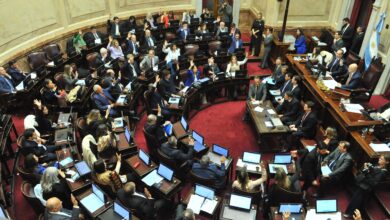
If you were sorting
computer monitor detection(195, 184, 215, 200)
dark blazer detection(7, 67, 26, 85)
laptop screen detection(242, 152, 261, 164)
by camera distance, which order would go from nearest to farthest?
1. computer monitor detection(195, 184, 215, 200)
2. laptop screen detection(242, 152, 261, 164)
3. dark blazer detection(7, 67, 26, 85)

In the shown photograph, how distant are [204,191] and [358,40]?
833 cm

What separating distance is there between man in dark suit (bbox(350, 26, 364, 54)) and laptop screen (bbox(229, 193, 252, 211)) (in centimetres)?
805

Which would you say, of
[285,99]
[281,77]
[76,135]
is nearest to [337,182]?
[285,99]

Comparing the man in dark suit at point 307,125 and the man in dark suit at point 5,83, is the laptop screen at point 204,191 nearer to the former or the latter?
the man in dark suit at point 307,125

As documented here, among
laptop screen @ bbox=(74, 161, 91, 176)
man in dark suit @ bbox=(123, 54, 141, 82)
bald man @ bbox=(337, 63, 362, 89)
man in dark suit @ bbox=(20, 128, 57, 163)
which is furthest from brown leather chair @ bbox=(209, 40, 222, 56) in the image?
laptop screen @ bbox=(74, 161, 91, 176)

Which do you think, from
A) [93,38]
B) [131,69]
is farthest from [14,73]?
[93,38]

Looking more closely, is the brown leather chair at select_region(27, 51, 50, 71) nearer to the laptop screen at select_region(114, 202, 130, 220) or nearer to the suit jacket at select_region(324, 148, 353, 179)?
the laptop screen at select_region(114, 202, 130, 220)

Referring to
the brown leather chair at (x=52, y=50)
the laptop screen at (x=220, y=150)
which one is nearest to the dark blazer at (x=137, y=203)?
the laptop screen at (x=220, y=150)

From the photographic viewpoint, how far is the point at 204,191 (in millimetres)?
5582

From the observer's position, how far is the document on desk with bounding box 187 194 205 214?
5391 millimetres

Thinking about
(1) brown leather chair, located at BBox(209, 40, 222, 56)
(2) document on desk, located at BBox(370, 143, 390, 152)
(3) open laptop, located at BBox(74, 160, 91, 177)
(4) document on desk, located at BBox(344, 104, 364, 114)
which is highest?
(1) brown leather chair, located at BBox(209, 40, 222, 56)

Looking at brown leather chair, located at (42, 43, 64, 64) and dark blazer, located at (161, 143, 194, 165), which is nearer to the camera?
dark blazer, located at (161, 143, 194, 165)

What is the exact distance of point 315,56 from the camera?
1018 centimetres

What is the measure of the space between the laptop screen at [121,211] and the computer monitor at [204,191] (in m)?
1.27
